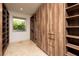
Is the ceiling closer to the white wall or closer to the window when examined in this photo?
the white wall

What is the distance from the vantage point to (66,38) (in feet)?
8.71

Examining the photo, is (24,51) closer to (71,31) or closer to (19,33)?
(71,31)

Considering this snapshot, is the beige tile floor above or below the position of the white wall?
below

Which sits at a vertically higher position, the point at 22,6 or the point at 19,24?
the point at 22,6

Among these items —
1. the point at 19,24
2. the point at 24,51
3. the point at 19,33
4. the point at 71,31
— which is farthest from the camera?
the point at 19,24

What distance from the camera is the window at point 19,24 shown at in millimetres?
8195

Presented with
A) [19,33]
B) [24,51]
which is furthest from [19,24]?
[24,51]

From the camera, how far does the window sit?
8.20 metres

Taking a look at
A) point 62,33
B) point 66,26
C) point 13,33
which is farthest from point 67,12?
point 13,33

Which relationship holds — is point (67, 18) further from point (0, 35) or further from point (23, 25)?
point (23, 25)

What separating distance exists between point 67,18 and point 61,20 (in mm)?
243

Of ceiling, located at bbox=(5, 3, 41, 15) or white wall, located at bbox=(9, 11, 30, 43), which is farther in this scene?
white wall, located at bbox=(9, 11, 30, 43)

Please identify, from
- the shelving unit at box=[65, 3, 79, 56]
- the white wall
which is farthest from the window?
the shelving unit at box=[65, 3, 79, 56]

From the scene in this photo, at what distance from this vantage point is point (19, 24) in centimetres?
A: 860
